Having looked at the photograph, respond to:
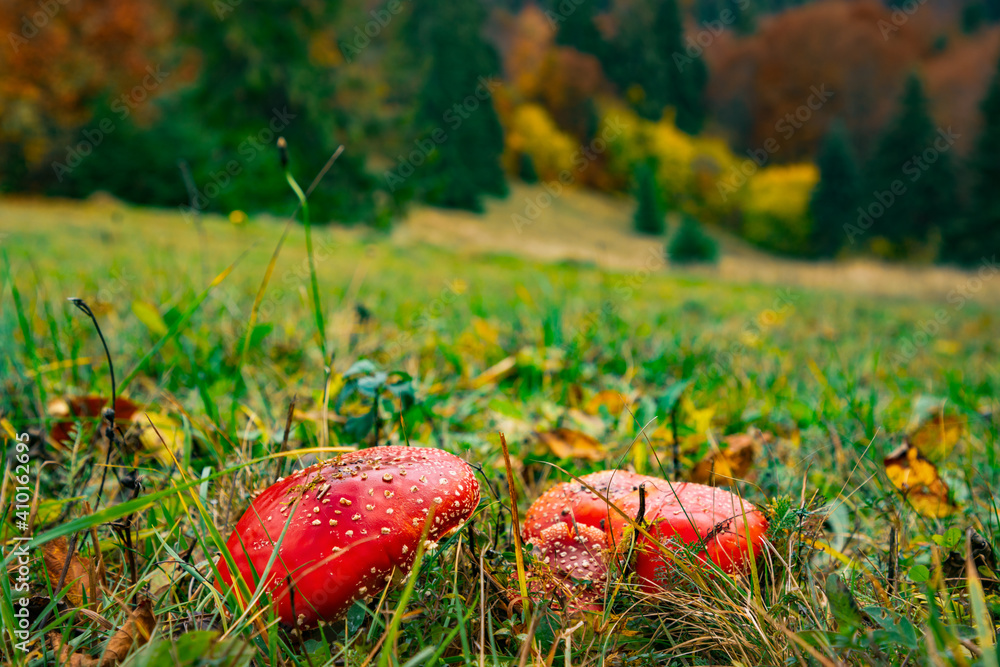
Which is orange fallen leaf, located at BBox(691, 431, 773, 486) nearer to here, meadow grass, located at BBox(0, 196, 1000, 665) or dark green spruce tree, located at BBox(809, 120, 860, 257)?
meadow grass, located at BBox(0, 196, 1000, 665)

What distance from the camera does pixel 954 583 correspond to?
2.80 feet

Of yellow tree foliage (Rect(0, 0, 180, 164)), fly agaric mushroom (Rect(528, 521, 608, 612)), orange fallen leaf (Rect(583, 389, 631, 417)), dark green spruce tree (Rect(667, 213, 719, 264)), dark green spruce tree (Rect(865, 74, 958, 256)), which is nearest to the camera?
fly agaric mushroom (Rect(528, 521, 608, 612))

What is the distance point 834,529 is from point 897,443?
60 cm

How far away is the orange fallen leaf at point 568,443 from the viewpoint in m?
1.34

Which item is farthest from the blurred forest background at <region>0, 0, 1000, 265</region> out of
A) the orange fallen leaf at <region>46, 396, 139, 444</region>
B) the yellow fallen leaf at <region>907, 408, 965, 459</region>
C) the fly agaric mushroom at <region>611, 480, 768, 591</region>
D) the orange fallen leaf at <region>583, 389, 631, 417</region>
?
the yellow fallen leaf at <region>907, 408, 965, 459</region>

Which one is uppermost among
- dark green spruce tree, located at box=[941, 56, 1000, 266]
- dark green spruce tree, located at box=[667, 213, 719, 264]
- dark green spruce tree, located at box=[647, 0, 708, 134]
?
dark green spruce tree, located at box=[647, 0, 708, 134]

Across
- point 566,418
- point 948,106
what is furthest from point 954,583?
point 948,106

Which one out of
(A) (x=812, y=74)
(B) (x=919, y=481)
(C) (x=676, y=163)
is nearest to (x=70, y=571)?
(B) (x=919, y=481)

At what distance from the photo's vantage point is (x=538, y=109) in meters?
40.1

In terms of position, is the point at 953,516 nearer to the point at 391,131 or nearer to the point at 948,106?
the point at 391,131

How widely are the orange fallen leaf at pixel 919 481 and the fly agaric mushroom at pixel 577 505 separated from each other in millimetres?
565

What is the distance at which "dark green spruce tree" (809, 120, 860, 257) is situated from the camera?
37.4m

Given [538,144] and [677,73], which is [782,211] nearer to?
[677,73]

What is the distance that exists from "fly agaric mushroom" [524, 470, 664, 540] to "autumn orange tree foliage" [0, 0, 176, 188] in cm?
2168
